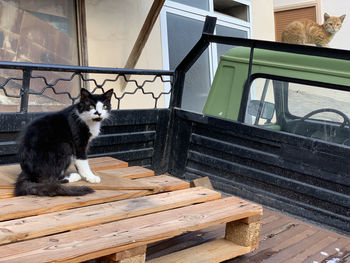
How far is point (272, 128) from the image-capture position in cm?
307

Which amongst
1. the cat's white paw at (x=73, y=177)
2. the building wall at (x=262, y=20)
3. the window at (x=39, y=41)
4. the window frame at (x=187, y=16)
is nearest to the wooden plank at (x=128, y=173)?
the cat's white paw at (x=73, y=177)

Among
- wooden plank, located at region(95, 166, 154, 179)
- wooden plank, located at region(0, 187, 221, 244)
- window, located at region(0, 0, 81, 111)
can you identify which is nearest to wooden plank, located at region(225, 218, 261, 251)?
wooden plank, located at region(0, 187, 221, 244)

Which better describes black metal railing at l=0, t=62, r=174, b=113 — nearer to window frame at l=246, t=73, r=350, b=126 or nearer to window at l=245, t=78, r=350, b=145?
window frame at l=246, t=73, r=350, b=126

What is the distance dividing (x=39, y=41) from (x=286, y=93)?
10.6ft

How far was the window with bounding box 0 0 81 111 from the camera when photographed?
189 inches

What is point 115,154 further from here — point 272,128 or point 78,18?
point 78,18

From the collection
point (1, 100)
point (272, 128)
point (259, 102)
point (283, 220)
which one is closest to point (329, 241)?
point (283, 220)

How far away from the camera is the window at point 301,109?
2771 millimetres

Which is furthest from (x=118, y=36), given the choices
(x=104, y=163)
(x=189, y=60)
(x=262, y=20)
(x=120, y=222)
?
(x=262, y=20)

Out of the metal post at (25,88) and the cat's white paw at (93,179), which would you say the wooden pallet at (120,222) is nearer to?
the cat's white paw at (93,179)

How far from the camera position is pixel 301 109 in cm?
296

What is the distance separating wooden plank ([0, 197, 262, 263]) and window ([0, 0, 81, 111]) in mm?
3197

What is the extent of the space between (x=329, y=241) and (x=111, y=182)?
4.44ft

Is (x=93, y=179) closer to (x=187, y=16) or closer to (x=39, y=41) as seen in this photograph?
(x=39, y=41)
